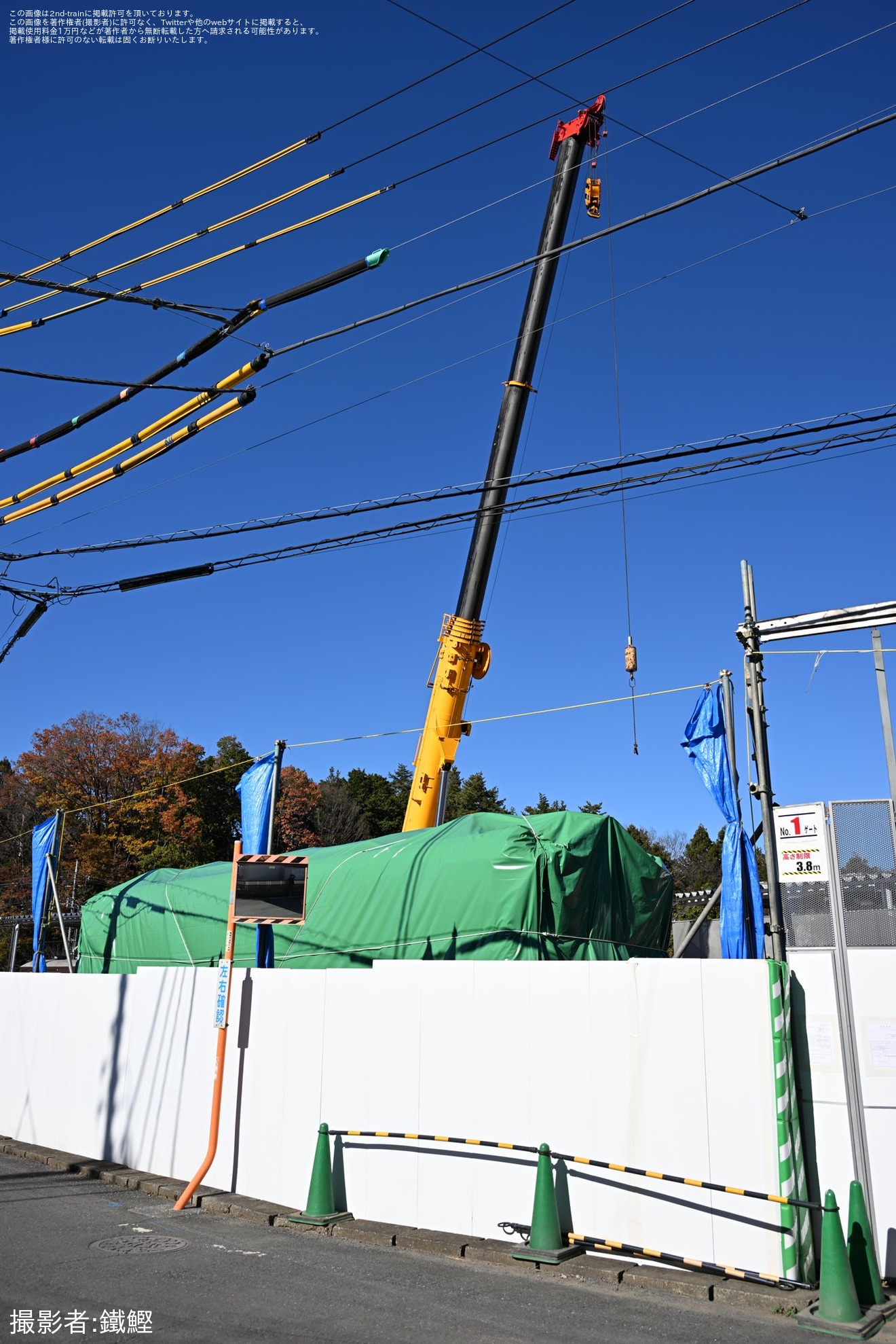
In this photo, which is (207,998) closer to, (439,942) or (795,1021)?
(439,942)

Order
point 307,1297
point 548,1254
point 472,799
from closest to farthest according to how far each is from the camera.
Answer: point 307,1297 < point 548,1254 < point 472,799

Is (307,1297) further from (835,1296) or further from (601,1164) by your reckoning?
(835,1296)

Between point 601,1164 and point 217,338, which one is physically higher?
point 217,338

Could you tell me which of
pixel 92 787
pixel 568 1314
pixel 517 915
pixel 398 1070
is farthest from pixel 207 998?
pixel 92 787

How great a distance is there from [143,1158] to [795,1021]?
852cm

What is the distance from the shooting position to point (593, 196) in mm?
16734

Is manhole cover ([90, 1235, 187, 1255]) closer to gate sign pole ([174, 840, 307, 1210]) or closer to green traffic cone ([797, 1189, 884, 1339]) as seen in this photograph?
gate sign pole ([174, 840, 307, 1210])

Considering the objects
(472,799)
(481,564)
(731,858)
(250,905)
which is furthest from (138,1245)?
(472,799)

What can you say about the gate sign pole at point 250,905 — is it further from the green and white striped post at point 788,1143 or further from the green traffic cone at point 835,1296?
the green traffic cone at point 835,1296

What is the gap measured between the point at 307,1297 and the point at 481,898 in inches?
242

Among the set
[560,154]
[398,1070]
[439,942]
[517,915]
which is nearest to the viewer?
[398,1070]

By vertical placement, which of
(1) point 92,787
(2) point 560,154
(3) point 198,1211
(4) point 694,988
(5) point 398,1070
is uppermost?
(2) point 560,154

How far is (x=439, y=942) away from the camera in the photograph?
525 inches

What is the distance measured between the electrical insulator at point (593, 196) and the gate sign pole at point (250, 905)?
12432 mm
